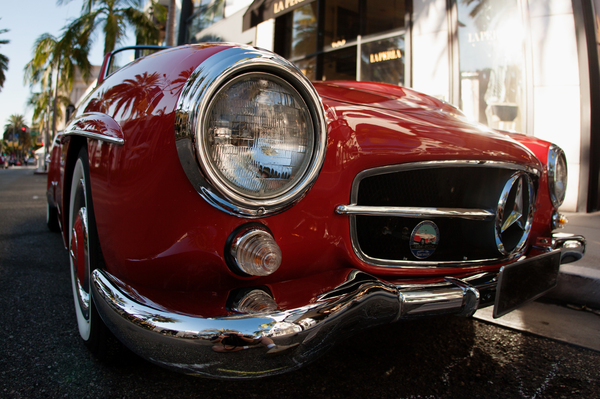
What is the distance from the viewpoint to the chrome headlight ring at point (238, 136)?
2.85ft

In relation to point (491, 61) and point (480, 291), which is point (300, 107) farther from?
point (491, 61)

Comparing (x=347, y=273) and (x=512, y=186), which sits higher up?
(x=512, y=186)

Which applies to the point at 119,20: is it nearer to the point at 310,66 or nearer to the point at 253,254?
the point at 310,66

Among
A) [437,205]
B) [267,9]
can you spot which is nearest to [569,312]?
[437,205]

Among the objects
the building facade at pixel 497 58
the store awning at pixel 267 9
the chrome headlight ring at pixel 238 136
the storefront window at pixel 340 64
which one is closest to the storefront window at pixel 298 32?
the storefront window at pixel 340 64

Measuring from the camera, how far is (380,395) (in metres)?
1.15

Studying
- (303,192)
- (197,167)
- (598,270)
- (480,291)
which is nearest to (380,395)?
(480,291)

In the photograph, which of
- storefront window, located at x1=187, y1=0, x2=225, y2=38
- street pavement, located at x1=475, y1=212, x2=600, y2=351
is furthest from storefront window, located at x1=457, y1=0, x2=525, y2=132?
storefront window, located at x1=187, y1=0, x2=225, y2=38

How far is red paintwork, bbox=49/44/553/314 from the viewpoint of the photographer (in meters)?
0.93

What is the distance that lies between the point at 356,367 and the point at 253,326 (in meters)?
0.65

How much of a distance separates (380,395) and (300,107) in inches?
32.6

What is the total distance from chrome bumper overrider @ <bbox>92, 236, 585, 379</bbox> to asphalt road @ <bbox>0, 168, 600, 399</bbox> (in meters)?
0.33

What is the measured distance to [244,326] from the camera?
2.59 ft

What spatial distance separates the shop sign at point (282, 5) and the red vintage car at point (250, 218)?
577 centimetres
